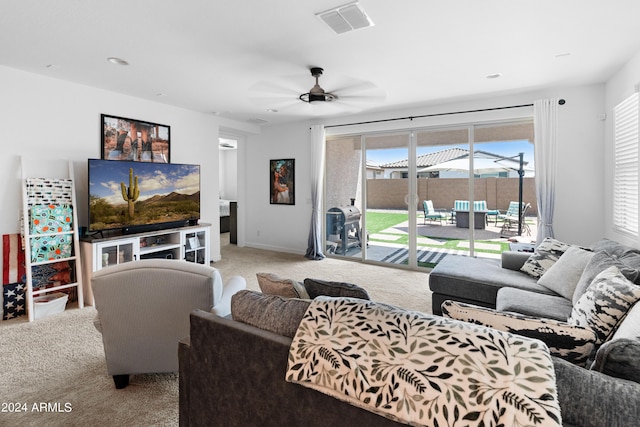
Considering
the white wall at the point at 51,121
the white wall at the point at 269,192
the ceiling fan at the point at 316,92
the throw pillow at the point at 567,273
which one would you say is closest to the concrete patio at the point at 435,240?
the white wall at the point at 269,192

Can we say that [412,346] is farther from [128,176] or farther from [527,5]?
[128,176]

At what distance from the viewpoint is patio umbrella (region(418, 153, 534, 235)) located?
14.5 ft

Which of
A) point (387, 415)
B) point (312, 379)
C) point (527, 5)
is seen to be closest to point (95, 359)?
point (312, 379)

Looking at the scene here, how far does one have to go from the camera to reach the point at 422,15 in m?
2.28

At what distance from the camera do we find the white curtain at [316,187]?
5645 mm

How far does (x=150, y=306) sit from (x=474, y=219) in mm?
4348

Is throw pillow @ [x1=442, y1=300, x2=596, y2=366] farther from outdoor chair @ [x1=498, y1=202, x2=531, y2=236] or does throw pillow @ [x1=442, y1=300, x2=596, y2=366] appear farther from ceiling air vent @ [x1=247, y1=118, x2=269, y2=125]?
ceiling air vent @ [x1=247, y1=118, x2=269, y2=125]

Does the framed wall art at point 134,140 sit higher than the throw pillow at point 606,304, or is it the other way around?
the framed wall art at point 134,140

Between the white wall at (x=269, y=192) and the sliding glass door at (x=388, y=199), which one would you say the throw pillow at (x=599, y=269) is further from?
the white wall at (x=269, y=192)

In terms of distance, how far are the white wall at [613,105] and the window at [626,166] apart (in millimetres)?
85

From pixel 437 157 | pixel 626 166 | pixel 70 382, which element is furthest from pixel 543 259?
pixel 70 382

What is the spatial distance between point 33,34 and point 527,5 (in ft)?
12.1

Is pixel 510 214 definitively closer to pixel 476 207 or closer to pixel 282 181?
pixel 476 207

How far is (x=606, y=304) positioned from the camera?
58.4 inches
